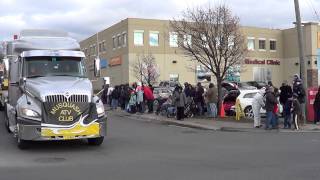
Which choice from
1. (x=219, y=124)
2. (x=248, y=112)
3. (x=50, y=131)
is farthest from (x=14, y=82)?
(x=248, y=112)

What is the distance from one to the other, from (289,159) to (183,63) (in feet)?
187

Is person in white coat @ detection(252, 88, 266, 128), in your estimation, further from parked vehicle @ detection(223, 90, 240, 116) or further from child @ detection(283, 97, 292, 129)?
parked vehicle @ detection(223, 90, 240, 116)

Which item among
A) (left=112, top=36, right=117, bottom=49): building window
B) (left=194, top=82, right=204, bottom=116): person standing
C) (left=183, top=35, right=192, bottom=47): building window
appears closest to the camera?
(left=194, top=82, right=204, bottom=116): person standing

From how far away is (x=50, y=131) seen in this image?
13.3 meters

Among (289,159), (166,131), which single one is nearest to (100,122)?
(289,159)

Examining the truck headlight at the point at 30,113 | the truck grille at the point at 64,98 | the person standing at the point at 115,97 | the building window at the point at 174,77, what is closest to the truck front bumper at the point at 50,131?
the truck headlight at the point at 30,113

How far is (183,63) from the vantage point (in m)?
68.7

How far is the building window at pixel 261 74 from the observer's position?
7481cm

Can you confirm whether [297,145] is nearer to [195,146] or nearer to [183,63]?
[195,146]

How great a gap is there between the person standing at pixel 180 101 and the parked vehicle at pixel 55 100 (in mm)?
8876

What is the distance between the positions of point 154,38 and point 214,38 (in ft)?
133

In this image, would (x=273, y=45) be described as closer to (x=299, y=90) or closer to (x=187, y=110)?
(x=187, y=110)

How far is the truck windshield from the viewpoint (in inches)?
594

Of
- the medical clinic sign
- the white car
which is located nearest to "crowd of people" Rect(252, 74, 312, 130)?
the white car
